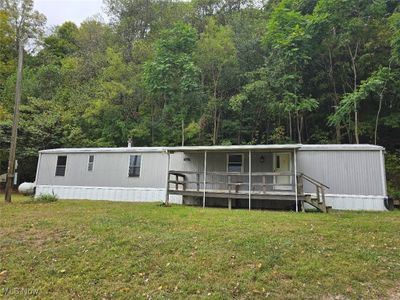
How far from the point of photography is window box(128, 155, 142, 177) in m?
14.5

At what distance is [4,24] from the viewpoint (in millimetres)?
27672

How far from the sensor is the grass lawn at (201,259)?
4398mm

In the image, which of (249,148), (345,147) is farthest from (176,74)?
(345,147)

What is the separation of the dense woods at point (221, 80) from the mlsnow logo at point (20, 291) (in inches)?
597

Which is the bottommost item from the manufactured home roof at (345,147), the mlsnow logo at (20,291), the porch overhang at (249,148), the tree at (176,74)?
the mlsnow logo at (20,291)

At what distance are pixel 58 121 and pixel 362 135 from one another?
20.3 m

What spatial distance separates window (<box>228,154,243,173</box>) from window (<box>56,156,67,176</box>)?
28.5 ft

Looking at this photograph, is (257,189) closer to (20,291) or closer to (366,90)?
(366,90)

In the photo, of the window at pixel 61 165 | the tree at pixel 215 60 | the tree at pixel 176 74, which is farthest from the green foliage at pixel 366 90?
the window at pixel 61 165

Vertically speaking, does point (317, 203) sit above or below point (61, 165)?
below

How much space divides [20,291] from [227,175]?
326 inches

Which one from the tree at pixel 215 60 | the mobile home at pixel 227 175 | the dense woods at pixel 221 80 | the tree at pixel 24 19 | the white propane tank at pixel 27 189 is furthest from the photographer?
the tree at pixel 24 19

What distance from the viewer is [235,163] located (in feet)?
44.1

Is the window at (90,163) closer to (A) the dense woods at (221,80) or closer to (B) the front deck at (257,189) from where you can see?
(B) the front deck at (257,189)
